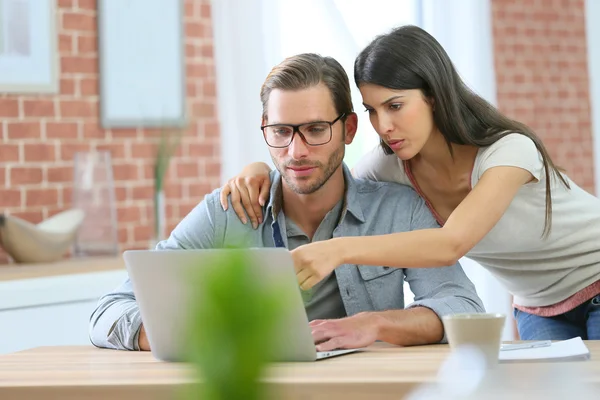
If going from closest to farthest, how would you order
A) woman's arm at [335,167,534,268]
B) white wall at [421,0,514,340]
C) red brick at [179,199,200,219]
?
woman's arm at [335,167,534,268]
red brick at [179,199,200,219]
white wall at [421,0,514,340]

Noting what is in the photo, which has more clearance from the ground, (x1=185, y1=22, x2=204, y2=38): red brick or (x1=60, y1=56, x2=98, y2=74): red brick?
(x1=185, y1=22, x2=204, y2=38): red brick

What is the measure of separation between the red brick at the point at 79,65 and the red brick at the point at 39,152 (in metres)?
0.31

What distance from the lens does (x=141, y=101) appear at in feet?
12.1

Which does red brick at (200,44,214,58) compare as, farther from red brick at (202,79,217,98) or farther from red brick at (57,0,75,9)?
red brick at (57,0,75,9)

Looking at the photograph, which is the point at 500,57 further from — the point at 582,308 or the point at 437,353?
the point at 437,353

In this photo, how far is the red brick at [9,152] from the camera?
3342 millimetres

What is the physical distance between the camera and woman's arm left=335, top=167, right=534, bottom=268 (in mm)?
1698

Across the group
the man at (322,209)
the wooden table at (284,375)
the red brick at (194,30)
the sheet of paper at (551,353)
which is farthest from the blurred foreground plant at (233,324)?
the red brick at (194,30)

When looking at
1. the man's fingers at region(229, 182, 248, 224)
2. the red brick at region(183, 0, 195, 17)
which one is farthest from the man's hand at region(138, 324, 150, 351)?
the red brick at region(183, 0, 195, 17)

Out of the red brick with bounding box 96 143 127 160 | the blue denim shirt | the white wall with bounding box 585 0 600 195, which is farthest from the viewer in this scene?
the white wall with bounding box 585 0 600 195

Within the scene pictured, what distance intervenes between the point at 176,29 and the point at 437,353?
2536mm

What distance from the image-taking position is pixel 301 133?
80.5 inches

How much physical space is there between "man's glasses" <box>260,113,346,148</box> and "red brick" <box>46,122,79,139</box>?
1631mm

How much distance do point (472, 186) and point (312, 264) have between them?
24.6 inches
